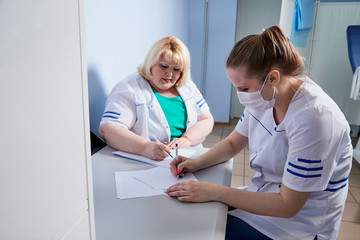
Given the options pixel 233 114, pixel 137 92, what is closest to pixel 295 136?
pixel 137 92

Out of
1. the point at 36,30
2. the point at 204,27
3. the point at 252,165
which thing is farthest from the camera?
the point at 204,27

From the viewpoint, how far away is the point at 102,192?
0.99 m

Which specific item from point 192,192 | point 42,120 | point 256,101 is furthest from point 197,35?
point 42,120

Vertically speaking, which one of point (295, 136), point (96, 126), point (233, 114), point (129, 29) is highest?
point (129, 29)

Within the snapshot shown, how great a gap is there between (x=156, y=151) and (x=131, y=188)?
29 centimetres

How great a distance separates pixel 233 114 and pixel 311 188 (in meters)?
4.06

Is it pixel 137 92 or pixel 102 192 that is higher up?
pixel 137 92

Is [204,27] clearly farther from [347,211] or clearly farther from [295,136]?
[295,136]

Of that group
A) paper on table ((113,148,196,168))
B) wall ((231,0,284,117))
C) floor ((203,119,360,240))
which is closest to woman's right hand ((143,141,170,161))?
paper on table ((113,148,196,168))

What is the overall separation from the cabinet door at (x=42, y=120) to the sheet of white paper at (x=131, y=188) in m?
0.46

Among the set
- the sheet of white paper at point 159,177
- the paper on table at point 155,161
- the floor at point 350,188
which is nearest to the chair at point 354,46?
the floor at point 350,188

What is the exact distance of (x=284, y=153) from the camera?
1.02 metres

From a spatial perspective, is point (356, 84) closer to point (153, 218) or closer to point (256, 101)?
point (256, 101)

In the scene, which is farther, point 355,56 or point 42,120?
point 355,56
